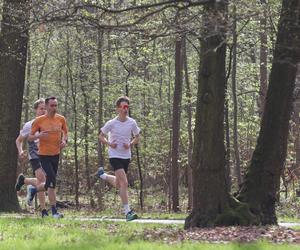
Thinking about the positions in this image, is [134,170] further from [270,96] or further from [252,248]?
[252,248]

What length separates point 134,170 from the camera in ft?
93.7

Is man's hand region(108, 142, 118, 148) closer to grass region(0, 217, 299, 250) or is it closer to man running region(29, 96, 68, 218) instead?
man running region(29, 96, 68, 218)

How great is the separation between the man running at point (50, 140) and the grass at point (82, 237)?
1.01 m

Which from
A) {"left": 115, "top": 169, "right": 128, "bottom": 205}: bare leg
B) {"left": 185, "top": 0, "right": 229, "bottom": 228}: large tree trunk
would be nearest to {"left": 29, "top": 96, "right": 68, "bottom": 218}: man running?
{"left": 115, "top": 169, "right": 128, "bottom": 205}: bare leg

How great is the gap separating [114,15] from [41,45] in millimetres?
14831

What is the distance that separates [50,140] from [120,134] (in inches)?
51.9

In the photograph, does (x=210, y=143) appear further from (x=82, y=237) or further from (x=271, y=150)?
(x=82, y=237)

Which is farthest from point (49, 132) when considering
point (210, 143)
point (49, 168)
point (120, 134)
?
point (210, 143)

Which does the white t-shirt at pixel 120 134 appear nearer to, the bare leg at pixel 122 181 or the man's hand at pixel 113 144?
the man's hand at pixel 113 144

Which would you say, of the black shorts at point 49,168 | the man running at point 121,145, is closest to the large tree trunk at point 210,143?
the man running at point 121,145

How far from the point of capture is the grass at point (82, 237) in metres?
6.85

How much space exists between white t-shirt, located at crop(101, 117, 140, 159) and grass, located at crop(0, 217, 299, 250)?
1462mm

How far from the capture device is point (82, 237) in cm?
776

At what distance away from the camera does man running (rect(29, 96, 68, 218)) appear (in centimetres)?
1091
